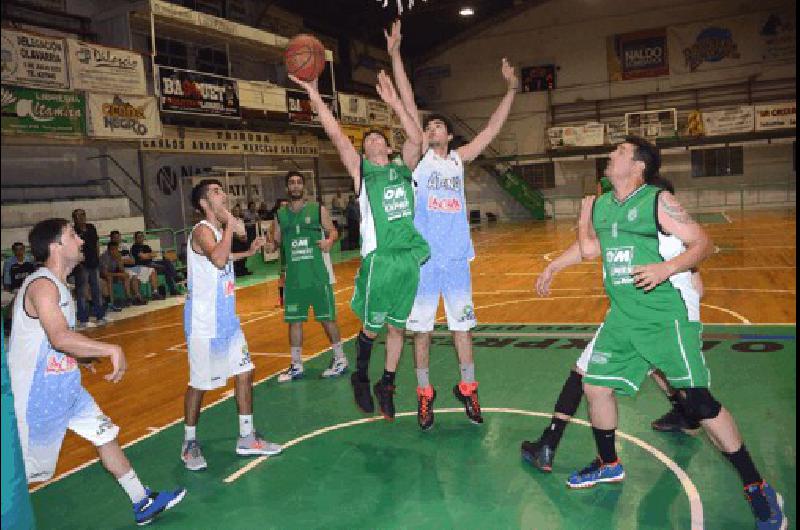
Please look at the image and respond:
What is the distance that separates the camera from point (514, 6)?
3064cm

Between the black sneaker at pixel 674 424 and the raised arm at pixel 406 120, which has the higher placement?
the raised arm at pixel 406 120

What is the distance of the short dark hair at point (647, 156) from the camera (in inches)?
132

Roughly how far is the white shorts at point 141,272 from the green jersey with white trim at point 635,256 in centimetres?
1161

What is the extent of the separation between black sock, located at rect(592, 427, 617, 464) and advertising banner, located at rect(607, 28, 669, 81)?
28638mm

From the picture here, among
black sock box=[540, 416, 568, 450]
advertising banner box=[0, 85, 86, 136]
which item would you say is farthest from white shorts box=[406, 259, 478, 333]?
advertising banner box=[0, 85, 86, 136]

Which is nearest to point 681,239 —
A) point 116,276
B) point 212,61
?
point 116,276

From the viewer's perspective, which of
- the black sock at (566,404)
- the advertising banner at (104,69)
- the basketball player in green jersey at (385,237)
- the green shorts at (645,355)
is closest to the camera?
the green shorts at (645,355)

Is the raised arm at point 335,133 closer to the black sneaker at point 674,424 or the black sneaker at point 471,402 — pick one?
the black sneaker at point 471,402

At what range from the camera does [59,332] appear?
3.11 meters

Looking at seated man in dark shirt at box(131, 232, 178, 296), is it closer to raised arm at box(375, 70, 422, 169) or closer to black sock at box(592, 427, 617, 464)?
raised arm at box(375, 70, 422, 169)

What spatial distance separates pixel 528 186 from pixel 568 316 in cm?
2270

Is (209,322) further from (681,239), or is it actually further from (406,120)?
(681,239)

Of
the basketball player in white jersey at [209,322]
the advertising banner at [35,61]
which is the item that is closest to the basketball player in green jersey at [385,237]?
the basketball player in white jersey at [209,322]

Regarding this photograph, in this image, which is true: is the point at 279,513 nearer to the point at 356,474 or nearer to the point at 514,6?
the point at 356,474
